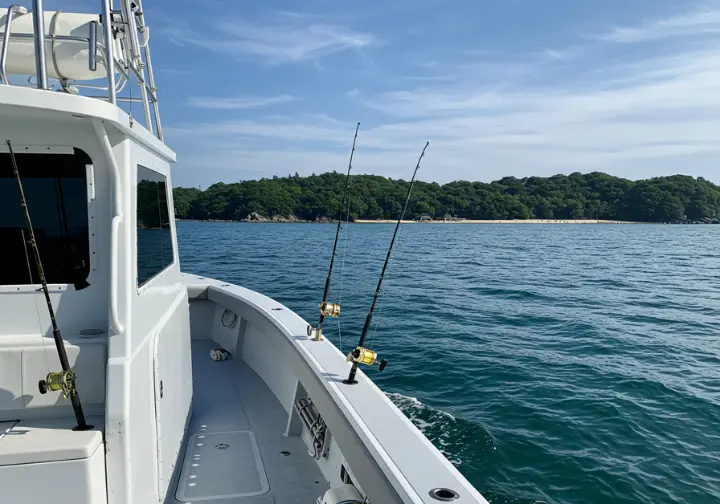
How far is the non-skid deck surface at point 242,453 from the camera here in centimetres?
328

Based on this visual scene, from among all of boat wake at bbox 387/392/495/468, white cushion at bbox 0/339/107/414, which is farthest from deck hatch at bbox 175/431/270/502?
boat wake at bbox 387/392/495/468

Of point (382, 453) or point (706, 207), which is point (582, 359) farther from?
point (706, 207)

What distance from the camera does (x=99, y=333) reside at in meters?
2.44

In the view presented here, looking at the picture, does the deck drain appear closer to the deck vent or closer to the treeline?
the deck vent

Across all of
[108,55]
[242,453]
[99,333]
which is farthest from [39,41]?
[242,453]

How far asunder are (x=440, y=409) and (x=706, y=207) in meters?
130

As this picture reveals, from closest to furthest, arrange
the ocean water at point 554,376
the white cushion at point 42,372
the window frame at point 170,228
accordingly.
Answer: the white cushion at point 42,372, the window frame at point 170,228, the ocean water at point 554,376

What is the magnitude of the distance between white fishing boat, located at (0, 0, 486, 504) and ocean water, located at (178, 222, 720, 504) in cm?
296

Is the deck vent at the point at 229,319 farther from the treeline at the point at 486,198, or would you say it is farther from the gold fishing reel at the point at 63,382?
the treeline at the point at 486,198

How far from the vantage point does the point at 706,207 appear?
113812 mm

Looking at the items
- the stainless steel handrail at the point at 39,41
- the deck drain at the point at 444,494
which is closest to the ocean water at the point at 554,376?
the deck drain at the point at 444,494

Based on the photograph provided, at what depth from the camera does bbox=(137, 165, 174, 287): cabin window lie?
9.13 feet

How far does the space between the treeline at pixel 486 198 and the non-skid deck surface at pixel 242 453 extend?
251ft

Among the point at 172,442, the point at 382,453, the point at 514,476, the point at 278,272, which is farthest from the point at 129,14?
the point at 278,272
